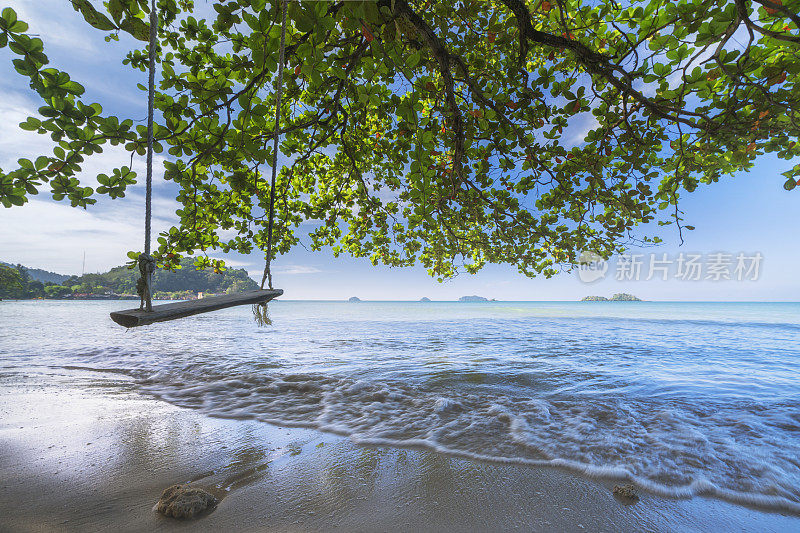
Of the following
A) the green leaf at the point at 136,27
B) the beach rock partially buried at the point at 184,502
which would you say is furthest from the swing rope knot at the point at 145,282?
the green leaf at the point at 136,27

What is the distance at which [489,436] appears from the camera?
3.00 metres

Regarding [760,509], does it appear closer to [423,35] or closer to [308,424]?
[308,424]

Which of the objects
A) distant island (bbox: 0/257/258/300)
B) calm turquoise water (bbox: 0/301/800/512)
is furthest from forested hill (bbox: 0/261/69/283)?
calm turquoise water (bbox: 0/301/800/512)

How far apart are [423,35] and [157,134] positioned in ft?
8.57

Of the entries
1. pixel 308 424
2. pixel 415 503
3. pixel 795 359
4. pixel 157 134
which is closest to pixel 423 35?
pixel 157 134

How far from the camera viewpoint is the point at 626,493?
6.57 ft

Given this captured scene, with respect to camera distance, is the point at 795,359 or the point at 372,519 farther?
the point at 795,359

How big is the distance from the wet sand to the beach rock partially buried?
1.9 inches

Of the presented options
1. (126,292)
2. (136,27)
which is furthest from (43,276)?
(136,27)

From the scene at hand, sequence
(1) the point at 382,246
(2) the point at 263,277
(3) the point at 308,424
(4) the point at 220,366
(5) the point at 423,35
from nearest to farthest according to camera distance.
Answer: (2) the point at 263,277, (5) the point at 423,35, (3) the point at 308,424, (4) the point at 220,366, (1) the point at 382,246

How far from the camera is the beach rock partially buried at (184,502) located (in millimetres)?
1702

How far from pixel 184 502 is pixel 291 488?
0.59 meters

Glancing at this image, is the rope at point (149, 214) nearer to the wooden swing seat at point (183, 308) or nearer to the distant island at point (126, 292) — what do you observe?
the wooden swing seat at point (183, 308)

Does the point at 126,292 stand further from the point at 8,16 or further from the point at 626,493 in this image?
the point at 626,493
